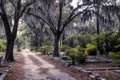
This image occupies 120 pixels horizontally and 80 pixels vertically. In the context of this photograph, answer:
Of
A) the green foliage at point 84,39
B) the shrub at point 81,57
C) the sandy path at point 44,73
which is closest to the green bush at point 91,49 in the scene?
the green foliage at point 84,39

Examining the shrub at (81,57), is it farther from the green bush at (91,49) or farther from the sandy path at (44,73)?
the green bush at (91,49)

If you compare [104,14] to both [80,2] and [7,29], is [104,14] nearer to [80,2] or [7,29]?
[80,2]

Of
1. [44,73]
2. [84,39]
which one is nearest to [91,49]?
[84,39]

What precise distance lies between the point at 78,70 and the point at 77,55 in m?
4.16

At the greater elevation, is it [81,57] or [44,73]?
[81,57]

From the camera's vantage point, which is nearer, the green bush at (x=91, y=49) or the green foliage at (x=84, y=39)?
the green bush at (x=91, y=49)

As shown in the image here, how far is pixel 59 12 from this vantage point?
101 ft

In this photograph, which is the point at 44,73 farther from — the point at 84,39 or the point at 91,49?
the point at 84,39

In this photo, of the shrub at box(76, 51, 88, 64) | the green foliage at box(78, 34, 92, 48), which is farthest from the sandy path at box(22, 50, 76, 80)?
the green foliage at box(78, 34, 92, 48)

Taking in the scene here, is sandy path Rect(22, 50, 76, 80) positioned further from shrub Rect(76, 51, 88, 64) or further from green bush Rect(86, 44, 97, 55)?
green bush Rect(86, 44, 97, 55)

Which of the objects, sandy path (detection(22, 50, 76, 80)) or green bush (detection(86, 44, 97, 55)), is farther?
green bush (detection(86, 44, 97, 55))

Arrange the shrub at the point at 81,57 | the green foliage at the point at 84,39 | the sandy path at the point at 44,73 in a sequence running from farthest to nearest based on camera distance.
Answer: the green foliage at the point at 84,39 < the shrub at the point at 81,57 < the sandy path at the point at 44,73

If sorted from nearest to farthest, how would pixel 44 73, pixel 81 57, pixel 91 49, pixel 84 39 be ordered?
1. pixel 44 73
2. pixel 81 57
3. pixel 91 49
4. pixel 84 39

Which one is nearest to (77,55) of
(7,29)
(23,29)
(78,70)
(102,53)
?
(78,70)
